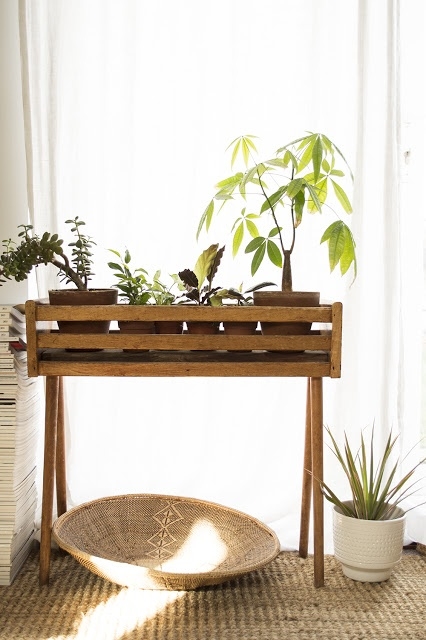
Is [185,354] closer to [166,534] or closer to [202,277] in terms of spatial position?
[202,277]

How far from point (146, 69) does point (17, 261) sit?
74cm

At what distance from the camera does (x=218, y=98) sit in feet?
7.28

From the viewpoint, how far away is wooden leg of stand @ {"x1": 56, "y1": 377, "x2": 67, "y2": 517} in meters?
2.09

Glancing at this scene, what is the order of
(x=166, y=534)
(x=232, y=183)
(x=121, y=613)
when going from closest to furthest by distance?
(x=121, y=613)
(x=232, y=183)
(x=166, y=534)

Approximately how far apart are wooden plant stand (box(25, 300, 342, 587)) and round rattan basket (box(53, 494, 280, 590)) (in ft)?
0.44

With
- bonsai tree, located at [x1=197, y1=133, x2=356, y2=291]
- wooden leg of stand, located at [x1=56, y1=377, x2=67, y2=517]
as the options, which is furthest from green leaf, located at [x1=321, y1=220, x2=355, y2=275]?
wooden leg of stand, located at [x1=56, y1=377, x2=67, y2=517]

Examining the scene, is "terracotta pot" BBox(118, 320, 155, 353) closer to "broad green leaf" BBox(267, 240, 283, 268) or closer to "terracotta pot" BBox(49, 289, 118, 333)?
"terracotta pot" BBox(49, 289, 118, 333)

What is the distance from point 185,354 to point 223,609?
0.60 metres

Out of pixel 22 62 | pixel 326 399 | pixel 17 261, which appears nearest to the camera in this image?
pixel 17 261

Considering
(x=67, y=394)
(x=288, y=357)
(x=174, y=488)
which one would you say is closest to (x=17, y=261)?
(x=67, y=394)

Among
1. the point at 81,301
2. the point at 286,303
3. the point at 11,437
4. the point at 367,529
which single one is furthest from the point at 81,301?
the point at 367,529

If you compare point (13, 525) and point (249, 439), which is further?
point (249, 439)

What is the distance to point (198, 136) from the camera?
7.29 ft

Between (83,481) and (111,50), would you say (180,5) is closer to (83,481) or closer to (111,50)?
(111,50)
